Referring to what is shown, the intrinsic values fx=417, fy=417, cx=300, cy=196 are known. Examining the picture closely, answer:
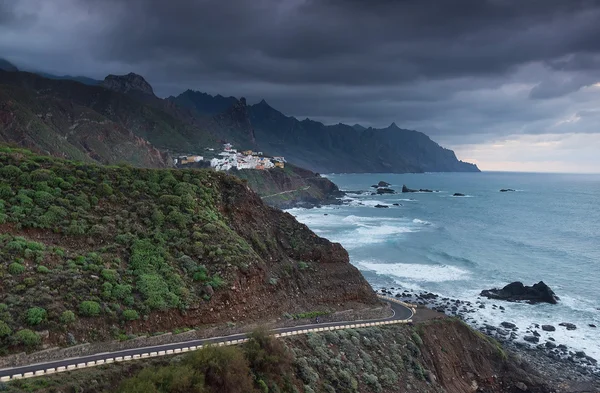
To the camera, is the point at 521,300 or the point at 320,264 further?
the point at 521,300

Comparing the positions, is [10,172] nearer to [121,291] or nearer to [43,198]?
[43,198]

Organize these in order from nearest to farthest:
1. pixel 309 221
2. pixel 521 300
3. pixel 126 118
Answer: pixel 521 300 < pixel 309 221 < pixel 126 118

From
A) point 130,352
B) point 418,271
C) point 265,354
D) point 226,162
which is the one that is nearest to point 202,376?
point 265,354

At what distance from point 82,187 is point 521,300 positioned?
161 ft

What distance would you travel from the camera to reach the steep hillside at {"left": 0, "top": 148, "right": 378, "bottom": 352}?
21.5 metres

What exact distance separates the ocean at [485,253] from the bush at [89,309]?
36801 mm

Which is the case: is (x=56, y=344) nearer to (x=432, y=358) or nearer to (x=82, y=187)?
(x=82, y=187)

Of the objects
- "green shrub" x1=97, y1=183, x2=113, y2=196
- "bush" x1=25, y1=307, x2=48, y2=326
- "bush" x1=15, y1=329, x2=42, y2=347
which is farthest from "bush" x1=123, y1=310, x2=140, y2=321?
"green shrub" x1=97, y1=183, x2=113, y2=196

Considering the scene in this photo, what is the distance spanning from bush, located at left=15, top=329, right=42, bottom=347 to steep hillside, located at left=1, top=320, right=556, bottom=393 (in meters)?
2.62

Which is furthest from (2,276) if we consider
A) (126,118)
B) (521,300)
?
(126,118)

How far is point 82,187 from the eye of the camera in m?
30.6

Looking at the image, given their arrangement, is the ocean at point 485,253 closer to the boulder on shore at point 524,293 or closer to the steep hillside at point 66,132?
the boulder on shore at point 524,293

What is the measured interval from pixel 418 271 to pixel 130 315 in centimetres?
4733

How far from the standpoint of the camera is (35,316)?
19828 millimetres
